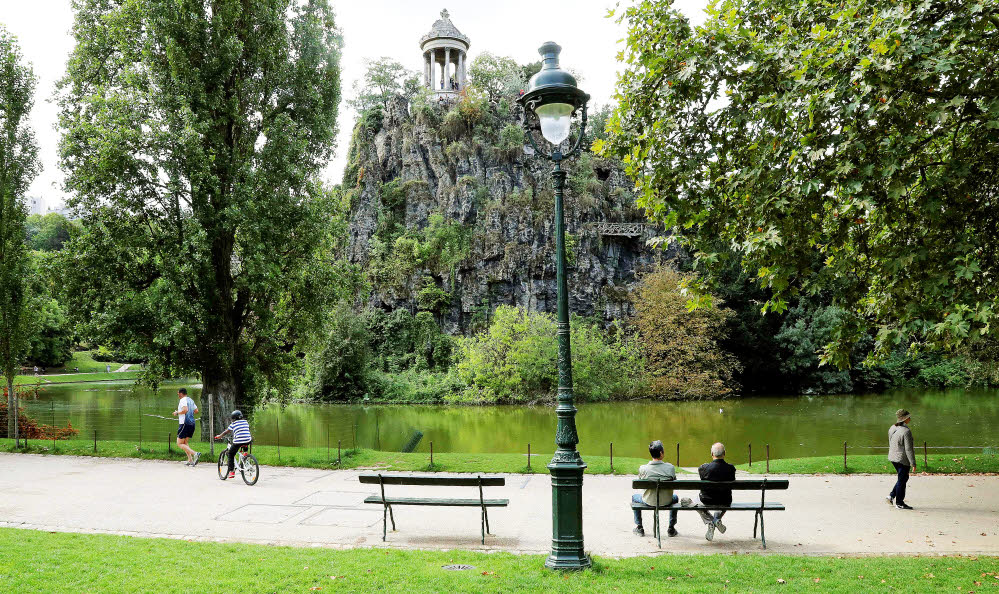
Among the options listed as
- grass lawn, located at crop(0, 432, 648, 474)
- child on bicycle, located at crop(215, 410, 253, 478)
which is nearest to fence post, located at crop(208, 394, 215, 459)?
grass lawn, located at crop(0, 432, 648, 474)

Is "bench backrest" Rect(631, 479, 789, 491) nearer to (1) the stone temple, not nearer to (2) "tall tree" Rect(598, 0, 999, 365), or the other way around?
(2) "tall tree" Rect(598, 0, 999, 365)

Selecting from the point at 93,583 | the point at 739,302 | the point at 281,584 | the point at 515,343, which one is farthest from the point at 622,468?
A: the point at 739,302

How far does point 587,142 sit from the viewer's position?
58.1 m

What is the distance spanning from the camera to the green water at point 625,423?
22766 millimetres

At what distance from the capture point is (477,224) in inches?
2115

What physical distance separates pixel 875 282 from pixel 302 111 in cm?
1702

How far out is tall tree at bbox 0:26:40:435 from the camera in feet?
63.4

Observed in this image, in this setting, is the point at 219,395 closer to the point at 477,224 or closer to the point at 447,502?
the point at 447,502

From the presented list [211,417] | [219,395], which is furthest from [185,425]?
[219,395]

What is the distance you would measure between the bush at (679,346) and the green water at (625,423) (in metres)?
2.06

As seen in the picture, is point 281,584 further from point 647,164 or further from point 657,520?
point 647,164

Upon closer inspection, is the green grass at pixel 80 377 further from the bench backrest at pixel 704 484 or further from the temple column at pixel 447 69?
the bench backrest at pixel 704 484

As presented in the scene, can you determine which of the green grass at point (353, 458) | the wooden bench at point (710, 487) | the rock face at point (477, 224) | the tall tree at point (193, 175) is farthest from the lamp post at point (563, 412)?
the rock face at point (477, 224)

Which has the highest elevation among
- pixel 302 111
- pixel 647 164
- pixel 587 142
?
pixel 587 142
